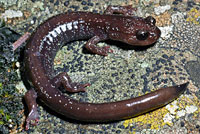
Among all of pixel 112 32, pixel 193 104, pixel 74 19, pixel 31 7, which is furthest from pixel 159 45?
pixel 31 7

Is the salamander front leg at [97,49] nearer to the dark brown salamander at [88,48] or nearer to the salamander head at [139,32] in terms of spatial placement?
the dark brown salamander at [88,48]

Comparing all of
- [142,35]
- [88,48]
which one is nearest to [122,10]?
[142,35]

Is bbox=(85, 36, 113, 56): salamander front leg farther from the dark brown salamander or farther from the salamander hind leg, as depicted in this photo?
the salamander hind leg

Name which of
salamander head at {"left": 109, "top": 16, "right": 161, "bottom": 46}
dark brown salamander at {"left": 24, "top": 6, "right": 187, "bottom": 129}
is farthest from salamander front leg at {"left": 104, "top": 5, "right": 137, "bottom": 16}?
salamander head at {"left": 109, "top": 16, "right": 161, "bottom": 46}

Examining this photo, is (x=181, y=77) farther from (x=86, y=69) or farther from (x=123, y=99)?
(x=86, y=69)

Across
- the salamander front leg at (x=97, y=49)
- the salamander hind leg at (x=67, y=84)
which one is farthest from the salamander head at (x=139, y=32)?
the salamander hind leg at (x=67, y=84)
